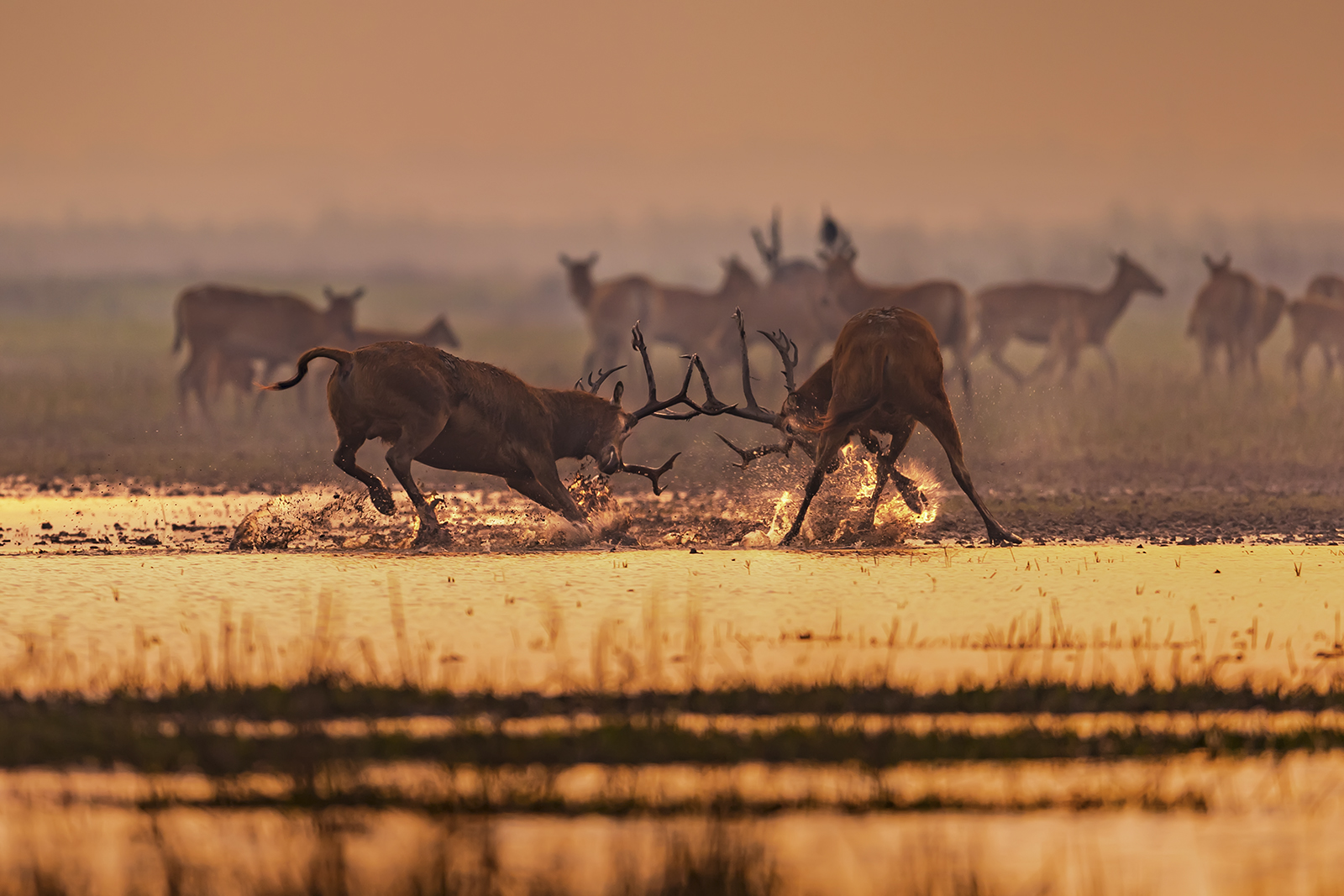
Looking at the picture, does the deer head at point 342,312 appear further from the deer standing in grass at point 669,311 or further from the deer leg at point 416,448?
the deer leg at point 416,448

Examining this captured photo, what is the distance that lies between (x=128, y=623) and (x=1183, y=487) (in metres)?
11.4

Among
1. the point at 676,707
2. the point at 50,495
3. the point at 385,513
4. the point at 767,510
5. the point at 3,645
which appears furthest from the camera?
the point at 50,495

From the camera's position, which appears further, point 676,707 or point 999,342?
point 999,342

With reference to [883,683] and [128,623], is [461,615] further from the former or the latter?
[883,683]

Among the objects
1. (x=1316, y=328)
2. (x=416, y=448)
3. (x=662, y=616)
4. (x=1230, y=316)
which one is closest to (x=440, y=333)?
(x=1230, y=316)

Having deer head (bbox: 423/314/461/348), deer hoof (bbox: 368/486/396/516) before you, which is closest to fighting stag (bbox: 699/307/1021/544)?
deer hoof (bbox: 368/486/396/516)

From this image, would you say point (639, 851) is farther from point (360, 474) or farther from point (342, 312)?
point (342, 312)

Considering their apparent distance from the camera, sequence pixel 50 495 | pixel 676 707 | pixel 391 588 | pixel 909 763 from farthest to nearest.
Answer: pixel 50 495, pixel 391 588, pixel 676 707, pixel 909 763

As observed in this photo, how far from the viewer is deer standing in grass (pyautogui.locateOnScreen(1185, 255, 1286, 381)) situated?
3034cm

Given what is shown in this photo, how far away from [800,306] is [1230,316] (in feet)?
24.6

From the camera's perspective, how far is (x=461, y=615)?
8.20 m

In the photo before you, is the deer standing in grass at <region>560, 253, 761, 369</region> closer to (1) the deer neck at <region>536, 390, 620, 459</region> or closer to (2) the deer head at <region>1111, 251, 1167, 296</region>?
(2) the deer head at <region>1111, 251, 1167, 296</region>

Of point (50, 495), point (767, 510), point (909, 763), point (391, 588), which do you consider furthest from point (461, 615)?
point (50, 495)

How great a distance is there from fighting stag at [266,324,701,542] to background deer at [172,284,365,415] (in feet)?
51.6
